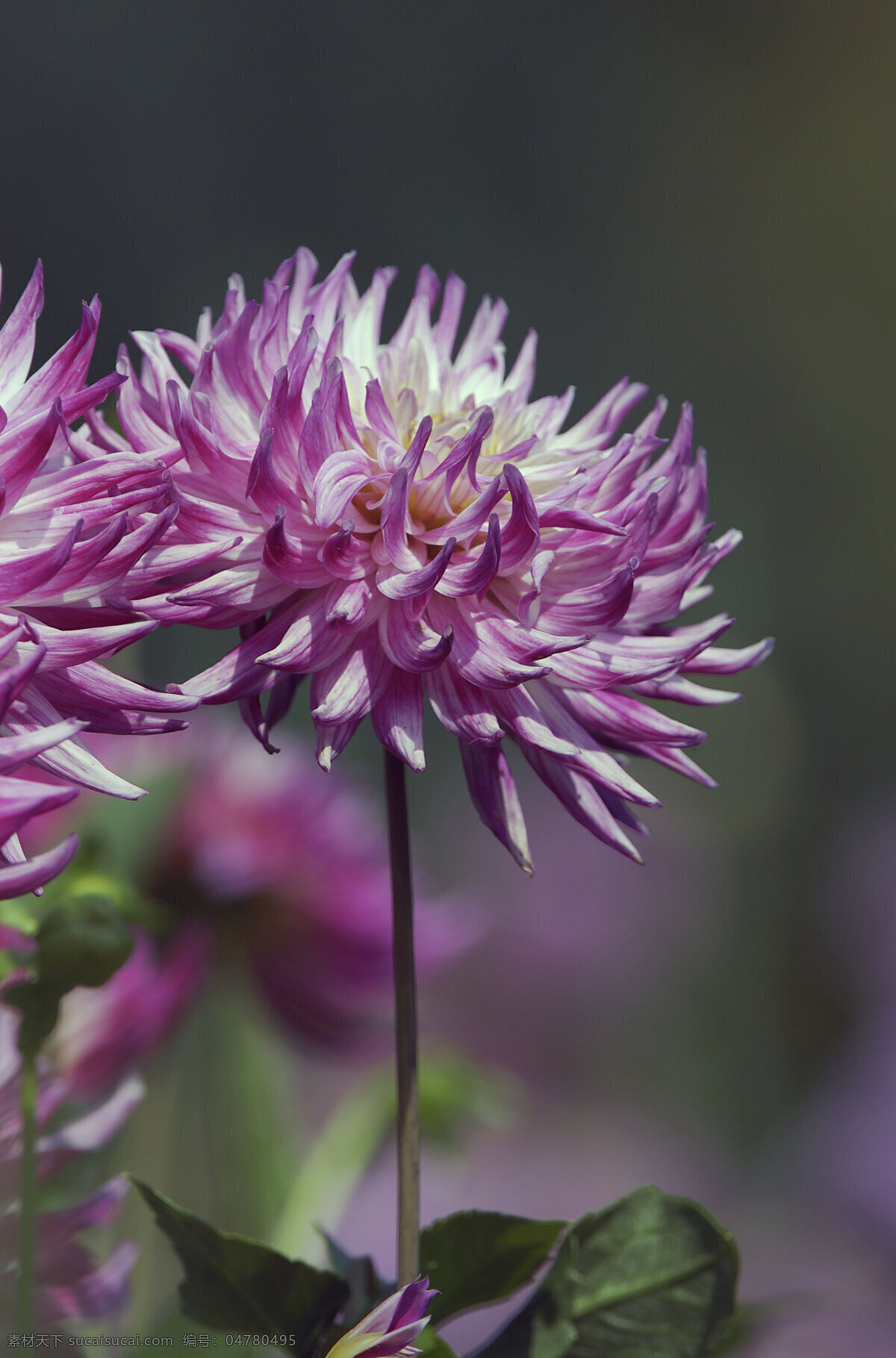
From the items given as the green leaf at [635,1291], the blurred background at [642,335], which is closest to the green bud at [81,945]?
the green leaf at [635,1291]

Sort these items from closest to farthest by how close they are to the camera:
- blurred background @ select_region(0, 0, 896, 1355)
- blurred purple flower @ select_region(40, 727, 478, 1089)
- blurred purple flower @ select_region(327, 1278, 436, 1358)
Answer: blurred purple flower @ select_region(327, 1278, 436, 1358), blurred purple flower @ select_region(40, 727, 478, 1089), blurred background @ select_region(0, 0, 896, 1355)

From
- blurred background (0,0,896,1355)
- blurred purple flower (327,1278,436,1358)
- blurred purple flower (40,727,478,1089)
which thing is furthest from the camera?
blurred background (0,0,896,1355)

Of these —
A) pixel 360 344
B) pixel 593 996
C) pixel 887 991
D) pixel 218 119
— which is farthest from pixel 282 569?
pixel 218 119

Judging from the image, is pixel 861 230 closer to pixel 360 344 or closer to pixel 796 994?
pixel 796 994

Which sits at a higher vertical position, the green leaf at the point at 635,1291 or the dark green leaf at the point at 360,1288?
the green leaf at the point at 635,1291

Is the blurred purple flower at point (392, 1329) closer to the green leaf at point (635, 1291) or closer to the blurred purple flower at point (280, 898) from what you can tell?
the green leaf at point (635, 1291)

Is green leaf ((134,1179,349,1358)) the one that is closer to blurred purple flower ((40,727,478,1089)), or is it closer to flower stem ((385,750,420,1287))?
flower stem ((385,750,420,1287))

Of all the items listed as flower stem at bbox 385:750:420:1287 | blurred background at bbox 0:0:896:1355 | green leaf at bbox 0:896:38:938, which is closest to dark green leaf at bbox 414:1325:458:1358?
flower stem at bbox 385:750:420:1287
